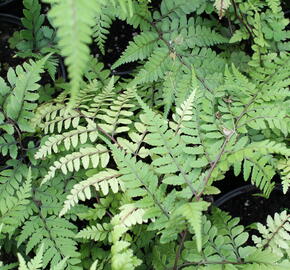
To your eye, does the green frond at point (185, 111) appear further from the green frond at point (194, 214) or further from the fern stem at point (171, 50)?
the green frond at point (194, 214)

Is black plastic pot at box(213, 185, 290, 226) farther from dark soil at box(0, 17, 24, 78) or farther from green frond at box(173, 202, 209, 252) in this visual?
dark soil at box(0, 17, 24, 78)

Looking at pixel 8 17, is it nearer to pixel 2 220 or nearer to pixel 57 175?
pixel 57 175

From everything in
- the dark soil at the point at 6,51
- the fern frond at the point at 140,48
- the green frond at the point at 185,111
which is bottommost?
the dark soil at the point at 6,51

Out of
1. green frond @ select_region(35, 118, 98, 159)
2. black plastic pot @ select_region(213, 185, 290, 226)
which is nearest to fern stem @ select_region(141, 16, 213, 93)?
green frond @ select_region(35, 118, 98, 159)

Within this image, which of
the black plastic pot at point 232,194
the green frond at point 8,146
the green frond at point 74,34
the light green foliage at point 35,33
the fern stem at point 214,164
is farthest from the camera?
the black plastic pot at point 232,194

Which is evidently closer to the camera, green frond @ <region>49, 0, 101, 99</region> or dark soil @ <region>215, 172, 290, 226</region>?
green frond @ <region>49, 0, 101, 99</region>

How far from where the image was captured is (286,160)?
80.3 inches

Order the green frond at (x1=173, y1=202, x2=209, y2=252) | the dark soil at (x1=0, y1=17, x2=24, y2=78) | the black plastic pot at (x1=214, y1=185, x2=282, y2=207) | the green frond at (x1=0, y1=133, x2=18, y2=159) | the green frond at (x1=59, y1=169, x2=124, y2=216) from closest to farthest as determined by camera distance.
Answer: the green frond at (x1=173, y1=202, x2=209, y2=252) < the green frond at (x1=59, y1=169, x2=124, y2=216) < the green frond at (x1=0, y1=133, x2=18, y2=159) < the black plastic pot at (x1=214, y1=185, x2=282, y2=207) < the dark soil at (x1=0, y1=17, x2=24, y2=78)

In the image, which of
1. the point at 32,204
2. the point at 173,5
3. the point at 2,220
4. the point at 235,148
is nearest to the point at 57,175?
the point at 32,204

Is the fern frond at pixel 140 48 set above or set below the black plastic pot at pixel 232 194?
above

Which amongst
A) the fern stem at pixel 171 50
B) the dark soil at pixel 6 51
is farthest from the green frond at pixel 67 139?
the dark soil at pixel 6 51

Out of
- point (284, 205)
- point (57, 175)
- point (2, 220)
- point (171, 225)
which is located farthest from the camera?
point (284, 205)

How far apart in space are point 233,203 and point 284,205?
0.31 metres

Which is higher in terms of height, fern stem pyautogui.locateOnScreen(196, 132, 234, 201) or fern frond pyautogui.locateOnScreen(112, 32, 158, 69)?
fern frond pyautogui.locateOnScreen(112, 32, 158, 69)
